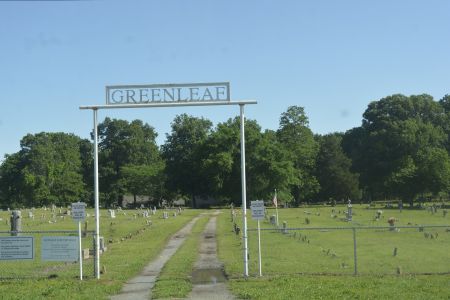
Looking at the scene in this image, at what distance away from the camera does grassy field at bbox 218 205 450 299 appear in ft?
44.5

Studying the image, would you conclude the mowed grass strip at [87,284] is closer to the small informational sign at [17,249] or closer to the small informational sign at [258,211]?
the small informational sign at [17,249]

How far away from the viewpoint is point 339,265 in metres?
19.9

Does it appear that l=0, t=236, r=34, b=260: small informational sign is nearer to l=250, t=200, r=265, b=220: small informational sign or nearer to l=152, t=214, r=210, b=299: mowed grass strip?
l=152, t=214, r=210, b=299: mowed grass strip

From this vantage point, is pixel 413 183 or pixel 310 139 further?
pixel 310 139

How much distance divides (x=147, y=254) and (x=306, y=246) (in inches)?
298

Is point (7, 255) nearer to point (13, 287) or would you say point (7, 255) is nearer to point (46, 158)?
point (13, 287)

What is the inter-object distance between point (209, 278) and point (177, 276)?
979 millimetres

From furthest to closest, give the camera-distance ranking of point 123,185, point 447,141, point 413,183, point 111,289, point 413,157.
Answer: point 123,185
point 447,141
point 413,157
point 413,183
point 111,289

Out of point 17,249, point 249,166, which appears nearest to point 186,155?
point 249,166

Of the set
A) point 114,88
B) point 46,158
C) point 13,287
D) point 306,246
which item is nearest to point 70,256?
point 13,287

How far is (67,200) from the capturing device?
10100cm

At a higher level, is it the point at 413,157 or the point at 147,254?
the point at 413,157

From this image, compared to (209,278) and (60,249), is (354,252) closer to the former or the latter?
(209,278)

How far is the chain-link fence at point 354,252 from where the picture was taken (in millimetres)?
18328
